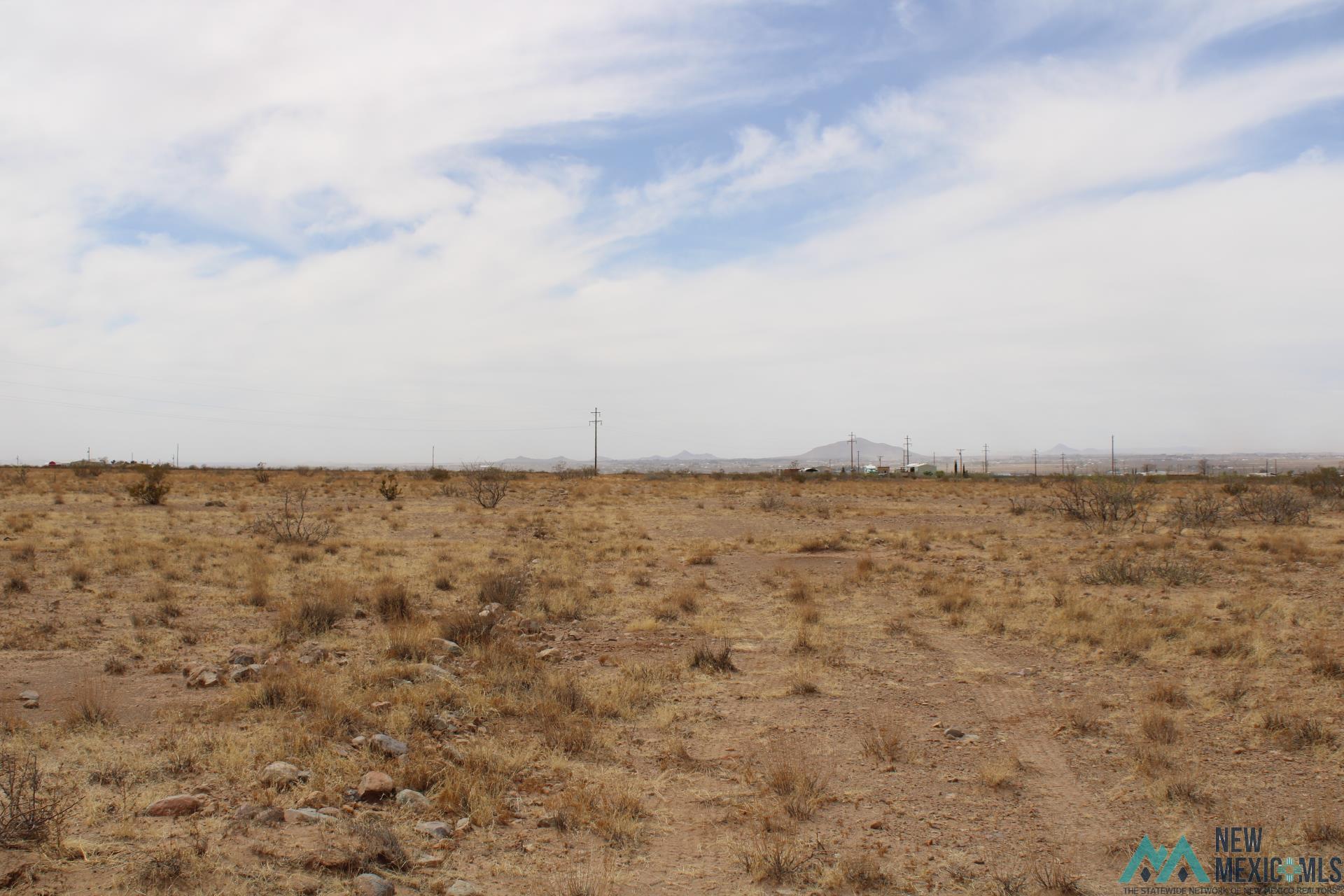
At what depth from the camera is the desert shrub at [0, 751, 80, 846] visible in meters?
5.59

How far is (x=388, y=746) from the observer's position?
26.4ft

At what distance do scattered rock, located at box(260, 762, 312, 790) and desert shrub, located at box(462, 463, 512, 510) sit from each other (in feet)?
116

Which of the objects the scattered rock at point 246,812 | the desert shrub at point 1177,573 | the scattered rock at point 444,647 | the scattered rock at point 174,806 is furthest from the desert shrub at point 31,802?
the desert shrub at point 1177,573

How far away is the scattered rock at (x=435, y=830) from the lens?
6.55 metres

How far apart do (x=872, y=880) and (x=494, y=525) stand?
1120 inches

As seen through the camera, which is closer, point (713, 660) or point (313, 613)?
point (713, 660)

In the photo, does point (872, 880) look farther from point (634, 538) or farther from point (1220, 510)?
point (1220, 510)

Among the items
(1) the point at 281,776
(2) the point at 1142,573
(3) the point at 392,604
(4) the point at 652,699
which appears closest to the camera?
(1) the point at 281,776

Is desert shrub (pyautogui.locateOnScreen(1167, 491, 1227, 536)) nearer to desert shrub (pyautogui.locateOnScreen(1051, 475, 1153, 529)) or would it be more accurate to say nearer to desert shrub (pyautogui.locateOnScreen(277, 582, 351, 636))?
desert shrub (pyautogui.locateOnScreen(1051, 475, 1153, 529))

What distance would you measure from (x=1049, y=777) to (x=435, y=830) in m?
5.75

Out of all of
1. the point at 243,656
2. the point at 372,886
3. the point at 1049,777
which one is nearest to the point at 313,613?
the point at 243,656

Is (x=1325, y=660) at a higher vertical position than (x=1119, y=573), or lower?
lower

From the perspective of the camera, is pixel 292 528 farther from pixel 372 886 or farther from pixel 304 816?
pixel 372 886

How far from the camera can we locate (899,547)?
2664cm
